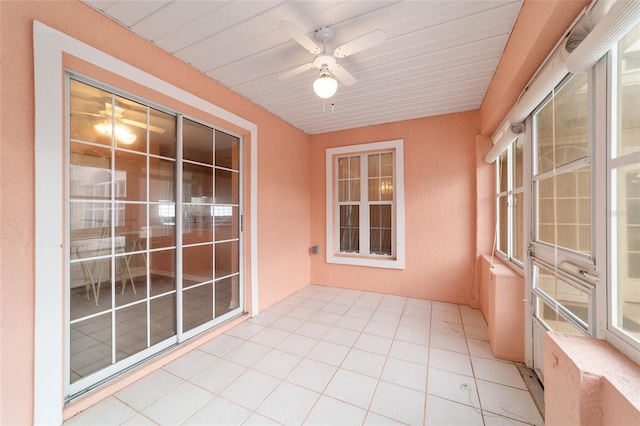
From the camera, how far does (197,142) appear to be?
98.4 inches

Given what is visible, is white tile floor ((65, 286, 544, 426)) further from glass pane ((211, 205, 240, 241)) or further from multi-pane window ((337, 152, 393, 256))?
multi-pane window ((337, 152, 393, 256))

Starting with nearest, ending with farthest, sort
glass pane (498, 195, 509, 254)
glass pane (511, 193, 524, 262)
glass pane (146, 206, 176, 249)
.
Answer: glass pane (146, 206, 176, 249) → glass pane (511, 193, 524, 262) → glass pane (498, 195, 509, 254)

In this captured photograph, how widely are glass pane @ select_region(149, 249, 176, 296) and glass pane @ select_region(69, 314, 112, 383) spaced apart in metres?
0.38

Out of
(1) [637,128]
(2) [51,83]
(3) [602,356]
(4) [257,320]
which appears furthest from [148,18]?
(3) [602,356]

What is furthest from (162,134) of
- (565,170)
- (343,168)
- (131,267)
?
(565,170)

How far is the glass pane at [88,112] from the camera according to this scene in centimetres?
165

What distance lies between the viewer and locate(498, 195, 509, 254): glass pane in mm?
2707

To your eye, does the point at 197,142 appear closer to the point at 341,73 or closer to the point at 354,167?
the point at 341,73

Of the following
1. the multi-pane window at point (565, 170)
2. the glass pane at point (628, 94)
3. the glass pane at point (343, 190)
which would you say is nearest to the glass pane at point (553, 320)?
the multi-pane window at point (565, 170)

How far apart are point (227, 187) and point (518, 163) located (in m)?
3.23

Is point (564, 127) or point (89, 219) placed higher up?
point (564, 127)

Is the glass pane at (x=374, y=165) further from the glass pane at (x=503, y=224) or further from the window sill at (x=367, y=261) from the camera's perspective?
the glass pane at (x=503, y=224)

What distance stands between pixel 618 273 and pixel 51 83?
322 cm

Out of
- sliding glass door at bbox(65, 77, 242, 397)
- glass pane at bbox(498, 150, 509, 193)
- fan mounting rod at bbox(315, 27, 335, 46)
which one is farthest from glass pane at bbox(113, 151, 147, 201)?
glass pane at bbox(498, 150, 509, 193)
